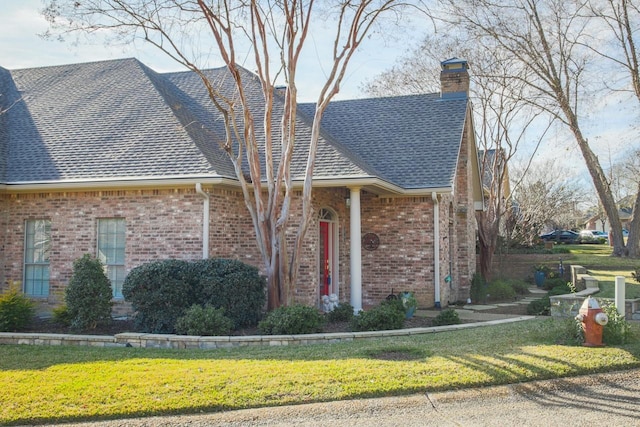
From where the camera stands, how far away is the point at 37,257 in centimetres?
1349

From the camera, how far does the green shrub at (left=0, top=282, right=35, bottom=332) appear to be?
10414mm

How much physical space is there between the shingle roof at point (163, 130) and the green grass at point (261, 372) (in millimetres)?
4721

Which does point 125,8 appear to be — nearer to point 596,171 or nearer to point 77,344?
point 77,344

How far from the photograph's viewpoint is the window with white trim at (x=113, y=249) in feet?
42.2

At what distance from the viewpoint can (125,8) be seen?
36.6 feet

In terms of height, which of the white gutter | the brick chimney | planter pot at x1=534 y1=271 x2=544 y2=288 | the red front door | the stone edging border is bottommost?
the stone edging border

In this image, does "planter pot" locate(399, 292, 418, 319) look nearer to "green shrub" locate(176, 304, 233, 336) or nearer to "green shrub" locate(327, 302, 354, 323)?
"green shrub" locate(327, 302, 354, 323)

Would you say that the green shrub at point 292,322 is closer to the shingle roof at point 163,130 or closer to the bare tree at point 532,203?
the shingle roof at point 163,130

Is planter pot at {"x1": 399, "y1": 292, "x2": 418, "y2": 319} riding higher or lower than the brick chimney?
lower

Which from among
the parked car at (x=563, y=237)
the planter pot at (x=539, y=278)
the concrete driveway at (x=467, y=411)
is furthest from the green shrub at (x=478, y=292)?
the parked car at (x=563, y=237)

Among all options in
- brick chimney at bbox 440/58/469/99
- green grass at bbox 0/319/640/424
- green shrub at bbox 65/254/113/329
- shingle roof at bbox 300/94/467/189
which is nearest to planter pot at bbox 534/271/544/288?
brick chimney at bbox 440/58/469/99

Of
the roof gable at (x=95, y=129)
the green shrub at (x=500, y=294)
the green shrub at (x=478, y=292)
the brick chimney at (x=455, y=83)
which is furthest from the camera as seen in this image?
the brick chimney at (x=455, y=83)

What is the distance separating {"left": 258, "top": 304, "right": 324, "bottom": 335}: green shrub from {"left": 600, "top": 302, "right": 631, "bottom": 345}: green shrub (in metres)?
4.42

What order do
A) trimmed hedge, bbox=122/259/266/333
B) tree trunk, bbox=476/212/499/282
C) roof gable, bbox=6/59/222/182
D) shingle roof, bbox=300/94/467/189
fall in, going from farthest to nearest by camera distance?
tree trunk, bbox=476/212/499/282
shingle roof, bbox=300/94/467/189
roof gable, bbox=6/59/222/182
trimmed hedge, bbox=122/259/266/333
